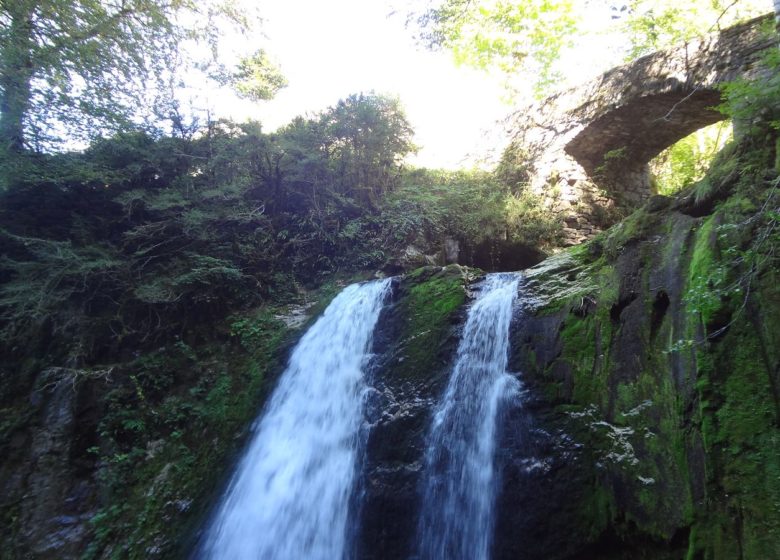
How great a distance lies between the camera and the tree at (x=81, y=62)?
743cm

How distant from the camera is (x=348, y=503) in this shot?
4238 millimetres

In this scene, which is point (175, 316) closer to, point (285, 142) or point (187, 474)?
point (187, 474)

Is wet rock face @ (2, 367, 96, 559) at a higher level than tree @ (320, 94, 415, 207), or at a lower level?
lower

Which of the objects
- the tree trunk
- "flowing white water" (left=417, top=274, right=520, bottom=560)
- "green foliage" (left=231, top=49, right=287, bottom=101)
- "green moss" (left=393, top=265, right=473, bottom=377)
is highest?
"green foliage" (left=231, top=49, right=287, bottom=101)

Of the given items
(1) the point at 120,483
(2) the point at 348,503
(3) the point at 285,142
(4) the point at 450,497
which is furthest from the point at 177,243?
(4) the point at 450,497

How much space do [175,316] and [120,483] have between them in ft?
9.49

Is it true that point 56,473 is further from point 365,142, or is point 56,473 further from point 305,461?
point 365,142

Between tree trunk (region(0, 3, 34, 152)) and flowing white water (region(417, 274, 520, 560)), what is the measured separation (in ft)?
28.9

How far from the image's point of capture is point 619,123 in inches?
311

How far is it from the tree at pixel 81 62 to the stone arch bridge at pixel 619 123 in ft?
29.3

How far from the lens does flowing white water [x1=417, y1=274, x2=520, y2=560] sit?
3572 mm

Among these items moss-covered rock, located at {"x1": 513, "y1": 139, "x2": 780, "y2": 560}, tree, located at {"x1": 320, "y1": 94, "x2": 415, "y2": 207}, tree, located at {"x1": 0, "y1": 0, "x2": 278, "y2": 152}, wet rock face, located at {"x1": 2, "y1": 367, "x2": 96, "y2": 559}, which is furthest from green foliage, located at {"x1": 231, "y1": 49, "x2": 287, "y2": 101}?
moss-covered rock, located at {"x1": 513, "y1": 139, "x2": 780, "y2": 560}

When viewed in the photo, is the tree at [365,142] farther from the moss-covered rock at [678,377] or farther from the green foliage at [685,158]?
the moss-covered rock at [678,377]

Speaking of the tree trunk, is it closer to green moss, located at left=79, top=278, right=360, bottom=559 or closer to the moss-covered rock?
green moss, located at left=79, top=278, right=360, bottom=559
